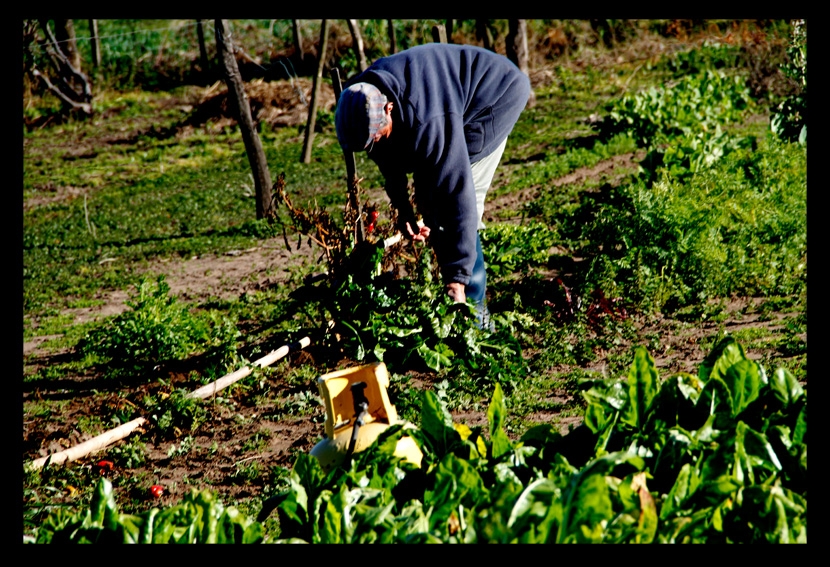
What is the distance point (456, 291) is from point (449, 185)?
0.71 metres

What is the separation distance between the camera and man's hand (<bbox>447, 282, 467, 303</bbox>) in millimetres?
4590

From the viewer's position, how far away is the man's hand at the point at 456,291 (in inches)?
181

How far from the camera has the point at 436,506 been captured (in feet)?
6.96

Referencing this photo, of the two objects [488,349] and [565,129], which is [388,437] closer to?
[488,349]

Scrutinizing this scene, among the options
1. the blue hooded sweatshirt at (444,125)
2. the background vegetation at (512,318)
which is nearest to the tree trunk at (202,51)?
the background vegetation at (512,318)

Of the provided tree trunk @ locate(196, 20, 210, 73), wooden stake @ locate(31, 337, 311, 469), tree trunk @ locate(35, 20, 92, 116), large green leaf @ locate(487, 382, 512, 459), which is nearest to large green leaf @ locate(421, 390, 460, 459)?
large green leaf @ locate(487, 382, 512, 459)

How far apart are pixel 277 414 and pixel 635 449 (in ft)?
8.65

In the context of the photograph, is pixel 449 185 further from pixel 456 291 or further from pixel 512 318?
Result: pixel 512 318

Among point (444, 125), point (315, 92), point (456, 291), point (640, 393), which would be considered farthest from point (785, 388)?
point (315, 92)

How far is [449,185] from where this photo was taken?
13.6ft

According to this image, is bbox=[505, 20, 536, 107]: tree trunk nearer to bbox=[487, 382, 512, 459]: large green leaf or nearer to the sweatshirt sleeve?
the sweatshirt sleeve
